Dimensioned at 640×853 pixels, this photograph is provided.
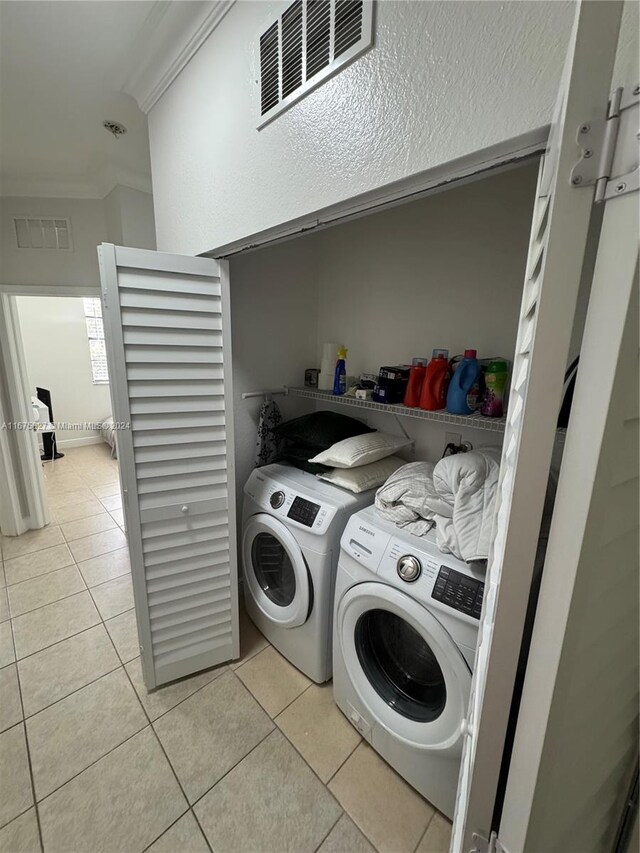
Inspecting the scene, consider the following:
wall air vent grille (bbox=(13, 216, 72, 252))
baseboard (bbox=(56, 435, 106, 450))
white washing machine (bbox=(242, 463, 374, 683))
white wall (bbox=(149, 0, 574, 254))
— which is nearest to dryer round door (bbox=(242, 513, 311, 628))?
white washing machine (bbox=(242, 463, 374, 683))

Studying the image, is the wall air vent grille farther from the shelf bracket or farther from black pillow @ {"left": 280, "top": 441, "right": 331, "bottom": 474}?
the shelf bracket

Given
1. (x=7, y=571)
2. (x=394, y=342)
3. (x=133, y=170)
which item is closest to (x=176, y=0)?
(x=133, y=170)

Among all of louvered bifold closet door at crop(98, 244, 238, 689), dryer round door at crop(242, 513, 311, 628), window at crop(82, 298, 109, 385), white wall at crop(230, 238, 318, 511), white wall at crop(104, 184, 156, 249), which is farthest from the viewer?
window at crop(82, 298, 109, 385)

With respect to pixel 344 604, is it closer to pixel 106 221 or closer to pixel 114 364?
pixel 114 364

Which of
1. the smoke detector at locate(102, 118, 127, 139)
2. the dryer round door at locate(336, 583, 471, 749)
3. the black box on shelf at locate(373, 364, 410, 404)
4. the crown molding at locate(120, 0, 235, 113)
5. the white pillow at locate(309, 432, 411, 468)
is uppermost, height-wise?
the smoke detector at locate(102, 118, 127, 139)

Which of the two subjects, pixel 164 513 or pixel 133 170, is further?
pixel 133 170

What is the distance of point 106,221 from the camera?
246 centimetres

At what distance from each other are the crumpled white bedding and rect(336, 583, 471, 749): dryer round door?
0.23 m

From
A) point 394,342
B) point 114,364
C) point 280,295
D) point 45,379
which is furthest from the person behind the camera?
point 45,379

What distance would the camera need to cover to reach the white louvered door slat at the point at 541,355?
0.38 metres

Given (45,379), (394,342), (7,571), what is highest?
(394,342)

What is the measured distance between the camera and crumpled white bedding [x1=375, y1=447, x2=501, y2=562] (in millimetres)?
1017

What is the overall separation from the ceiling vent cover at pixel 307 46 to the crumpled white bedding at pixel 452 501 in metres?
1.09

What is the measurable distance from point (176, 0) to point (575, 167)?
1.43m
